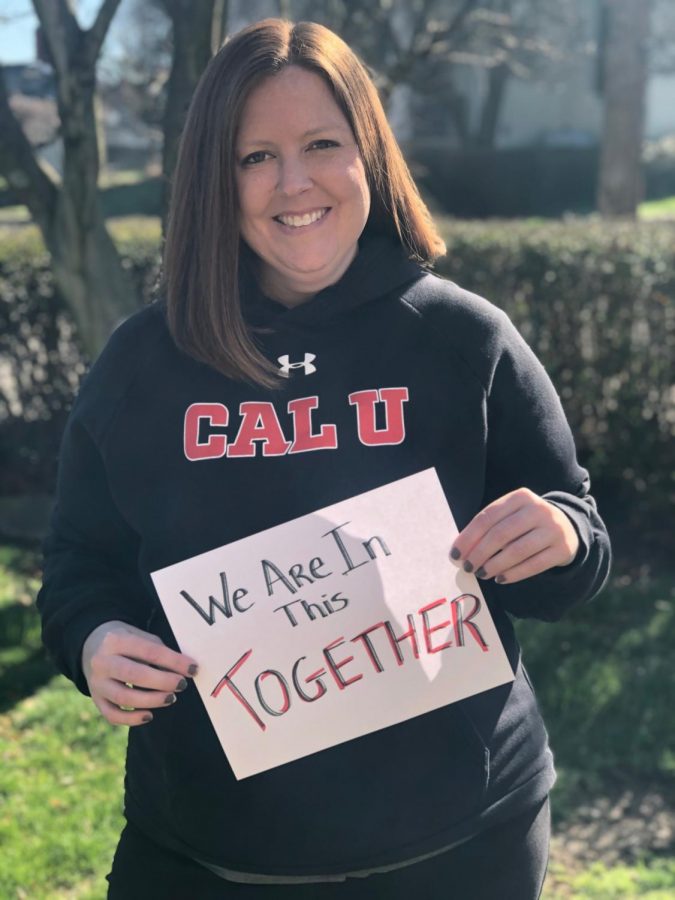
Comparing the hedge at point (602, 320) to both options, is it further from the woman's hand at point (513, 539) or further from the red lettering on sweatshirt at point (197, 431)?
the woman's hand at point (513, 539)

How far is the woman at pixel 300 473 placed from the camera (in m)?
1.58

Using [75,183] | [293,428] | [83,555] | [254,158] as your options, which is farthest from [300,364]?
[75,183]

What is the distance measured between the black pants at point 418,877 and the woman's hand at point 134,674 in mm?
265

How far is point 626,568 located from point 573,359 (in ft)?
3.59

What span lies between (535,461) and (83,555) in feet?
2.44

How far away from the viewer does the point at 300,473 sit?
163 cm

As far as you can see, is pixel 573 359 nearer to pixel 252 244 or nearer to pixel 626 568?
pixel 626 568

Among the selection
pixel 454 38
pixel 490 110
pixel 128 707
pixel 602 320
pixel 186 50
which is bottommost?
pixel 490 110

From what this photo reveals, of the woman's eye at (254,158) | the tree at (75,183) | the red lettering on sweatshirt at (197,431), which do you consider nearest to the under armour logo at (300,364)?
the red lettering on sweatshirt at (197,431)

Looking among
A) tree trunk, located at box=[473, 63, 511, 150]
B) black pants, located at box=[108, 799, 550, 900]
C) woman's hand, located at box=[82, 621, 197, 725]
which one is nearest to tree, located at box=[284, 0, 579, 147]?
tree trunk, located at box=[473, 63, 511, 150]

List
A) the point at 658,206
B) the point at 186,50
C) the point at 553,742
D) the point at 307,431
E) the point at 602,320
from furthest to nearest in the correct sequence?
the point at 658,206 → the point at 602,320 → the point at 553,742 → the point at 186,50 → the point at 307,431

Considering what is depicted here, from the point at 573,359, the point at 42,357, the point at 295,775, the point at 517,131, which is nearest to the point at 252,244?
the point at 295,775

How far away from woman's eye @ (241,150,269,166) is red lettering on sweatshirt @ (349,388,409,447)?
410 millimetres

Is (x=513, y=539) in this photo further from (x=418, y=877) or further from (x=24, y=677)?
(x=24, y=677)
